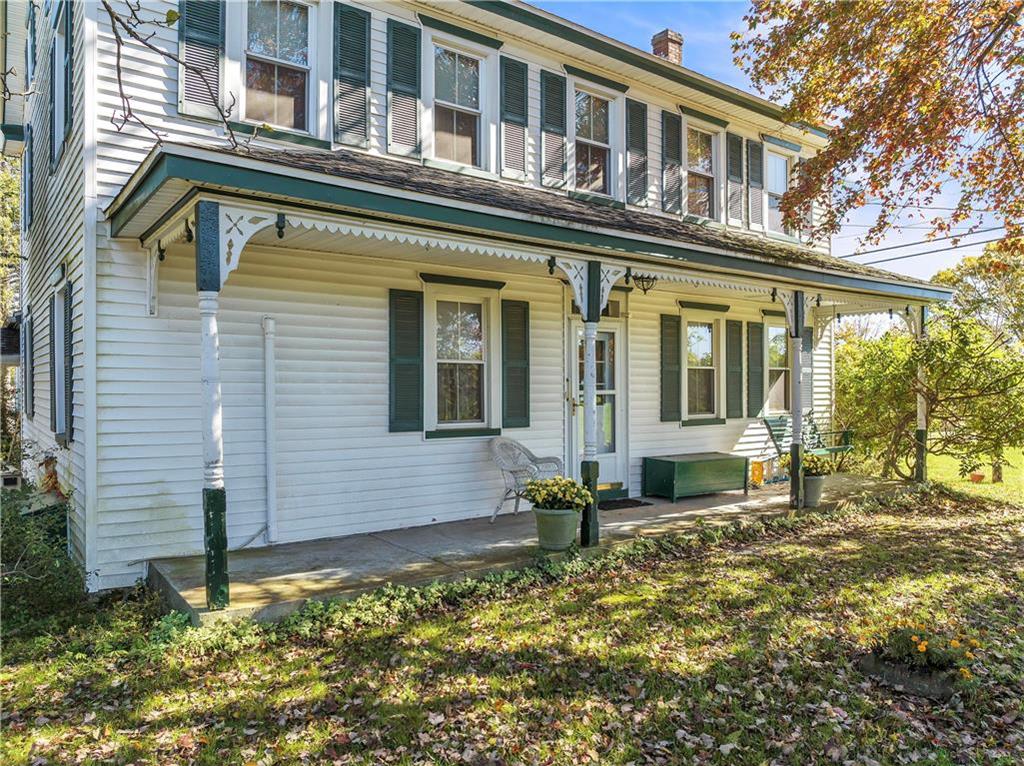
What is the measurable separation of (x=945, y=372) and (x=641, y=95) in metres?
6.57

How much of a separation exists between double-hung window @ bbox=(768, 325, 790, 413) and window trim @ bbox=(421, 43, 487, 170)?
617 cm

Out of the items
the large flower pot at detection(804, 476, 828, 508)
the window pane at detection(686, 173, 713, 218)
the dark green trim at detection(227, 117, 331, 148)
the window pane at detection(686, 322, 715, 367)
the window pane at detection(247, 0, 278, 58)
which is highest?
the window pane at detection(247, 0, 278, 58)

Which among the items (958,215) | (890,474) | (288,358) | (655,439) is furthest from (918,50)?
(288,358)

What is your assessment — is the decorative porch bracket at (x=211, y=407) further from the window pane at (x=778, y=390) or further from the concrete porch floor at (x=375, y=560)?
the window pane at (x=778, y=390)

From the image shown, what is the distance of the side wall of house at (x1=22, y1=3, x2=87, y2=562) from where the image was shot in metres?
6.24

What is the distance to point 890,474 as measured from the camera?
1278cm

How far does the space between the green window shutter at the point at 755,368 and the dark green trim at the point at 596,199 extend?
334cm

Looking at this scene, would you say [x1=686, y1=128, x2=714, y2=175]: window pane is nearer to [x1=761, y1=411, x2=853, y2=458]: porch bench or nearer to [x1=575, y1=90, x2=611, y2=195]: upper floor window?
[x1=575, y1=90, x2=611, y2=195]: upper floor window

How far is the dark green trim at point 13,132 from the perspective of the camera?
33.0ft

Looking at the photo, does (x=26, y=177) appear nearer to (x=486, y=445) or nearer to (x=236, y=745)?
(x=486, y=445)

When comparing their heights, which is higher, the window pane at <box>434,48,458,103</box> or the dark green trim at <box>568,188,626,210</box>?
the window pane at <box>434,48,458,103</box>

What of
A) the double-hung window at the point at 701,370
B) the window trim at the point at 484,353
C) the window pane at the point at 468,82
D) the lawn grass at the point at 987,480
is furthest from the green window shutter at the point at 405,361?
the lawn grass at the point at 987,480

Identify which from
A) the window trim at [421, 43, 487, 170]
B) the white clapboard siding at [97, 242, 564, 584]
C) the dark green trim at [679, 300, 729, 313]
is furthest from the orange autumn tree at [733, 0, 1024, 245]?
the white clapboard siding at [97, 242, 564, 584]

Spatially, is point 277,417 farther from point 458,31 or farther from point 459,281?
point 458,31
